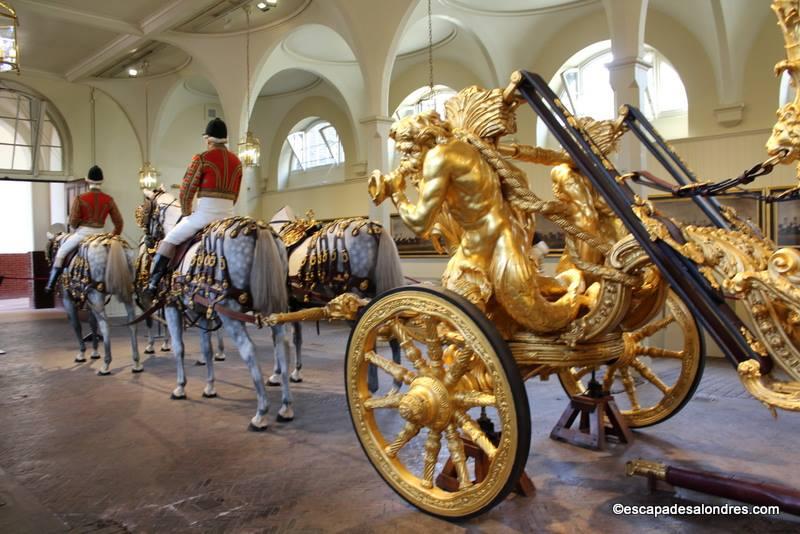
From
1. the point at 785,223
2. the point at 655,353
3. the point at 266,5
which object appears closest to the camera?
the point at 655,353

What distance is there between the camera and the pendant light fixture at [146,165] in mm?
13538

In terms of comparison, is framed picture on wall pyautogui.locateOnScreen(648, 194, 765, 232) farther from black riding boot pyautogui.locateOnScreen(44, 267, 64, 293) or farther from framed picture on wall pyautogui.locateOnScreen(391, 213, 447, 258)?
black riding boot pyautogui.locateOnScreen(44, 267, 64, 293)

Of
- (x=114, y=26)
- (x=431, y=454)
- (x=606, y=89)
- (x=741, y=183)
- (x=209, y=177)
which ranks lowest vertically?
(x=431, y=454)

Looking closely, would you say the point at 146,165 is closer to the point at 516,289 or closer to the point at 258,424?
the point at 258,424

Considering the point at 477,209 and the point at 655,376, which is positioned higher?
the point at 477,209

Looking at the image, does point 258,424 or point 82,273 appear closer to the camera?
point 258,424

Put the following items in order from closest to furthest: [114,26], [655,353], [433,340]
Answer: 1. [433,340]
2. [655,353]
3. [114,26]

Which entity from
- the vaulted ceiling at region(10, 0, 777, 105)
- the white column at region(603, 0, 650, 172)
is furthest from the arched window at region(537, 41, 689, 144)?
the white column at region(603, 0, 650, 172)

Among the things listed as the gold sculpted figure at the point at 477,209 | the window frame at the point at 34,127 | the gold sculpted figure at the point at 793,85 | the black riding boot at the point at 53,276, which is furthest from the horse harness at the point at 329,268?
the window frame at the point at 34,127

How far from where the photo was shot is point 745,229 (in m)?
2.56

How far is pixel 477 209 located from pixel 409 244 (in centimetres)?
988

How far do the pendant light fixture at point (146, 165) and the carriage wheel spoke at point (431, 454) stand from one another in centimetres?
1204

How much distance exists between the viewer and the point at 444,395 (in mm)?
2588

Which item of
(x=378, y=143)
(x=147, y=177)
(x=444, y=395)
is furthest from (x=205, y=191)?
(x=147, y=177)
